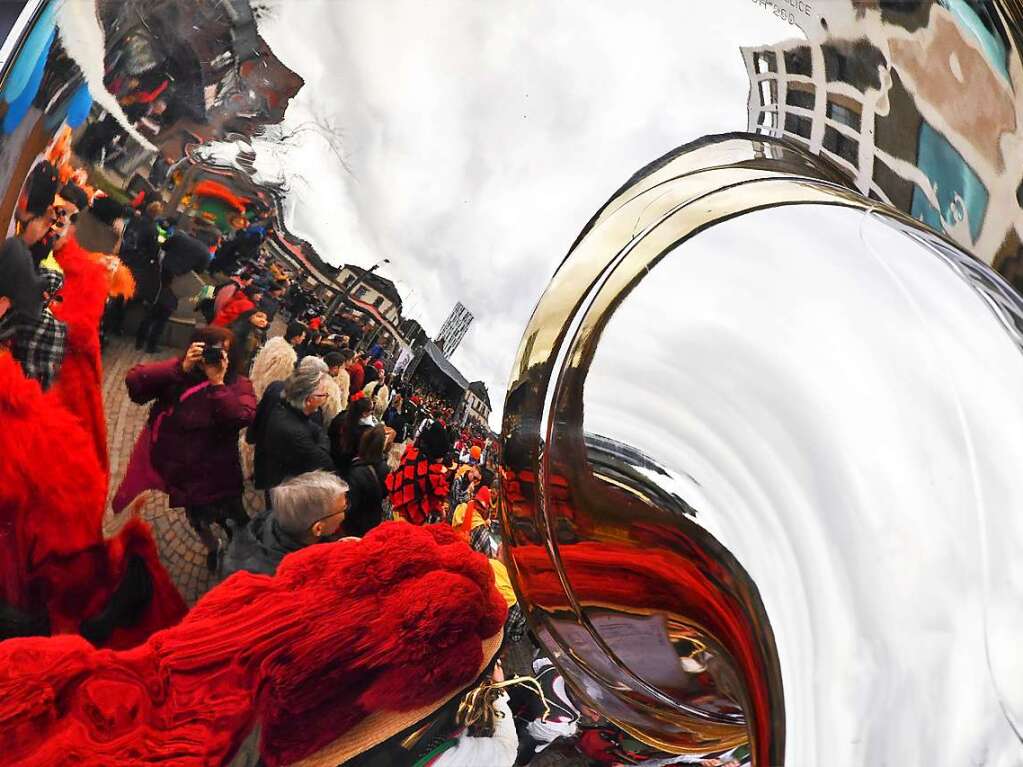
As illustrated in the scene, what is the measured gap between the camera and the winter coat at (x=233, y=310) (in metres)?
0.76

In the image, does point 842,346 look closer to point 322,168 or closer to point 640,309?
point 640,309

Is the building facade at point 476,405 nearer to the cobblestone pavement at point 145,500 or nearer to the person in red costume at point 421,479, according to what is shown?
the person in red costume at point 421,479

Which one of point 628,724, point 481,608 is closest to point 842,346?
point 481,608

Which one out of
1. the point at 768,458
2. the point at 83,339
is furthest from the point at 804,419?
the point at 83,339

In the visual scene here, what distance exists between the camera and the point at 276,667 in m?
0.75

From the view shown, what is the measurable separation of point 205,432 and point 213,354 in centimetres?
6

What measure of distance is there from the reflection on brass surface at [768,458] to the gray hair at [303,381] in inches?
6.3

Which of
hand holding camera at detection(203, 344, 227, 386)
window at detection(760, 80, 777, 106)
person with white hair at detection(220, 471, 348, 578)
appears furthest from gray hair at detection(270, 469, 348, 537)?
window at detection(760, 80, 777, 106)

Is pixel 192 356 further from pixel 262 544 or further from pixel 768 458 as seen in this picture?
pixel 768 458

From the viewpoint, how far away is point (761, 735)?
2.12 ft

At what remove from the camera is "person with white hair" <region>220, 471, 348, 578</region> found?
76 cm

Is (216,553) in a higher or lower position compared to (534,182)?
lower

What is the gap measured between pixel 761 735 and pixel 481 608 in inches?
10.1

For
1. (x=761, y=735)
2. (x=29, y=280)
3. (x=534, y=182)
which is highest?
(x=534, y=182)
